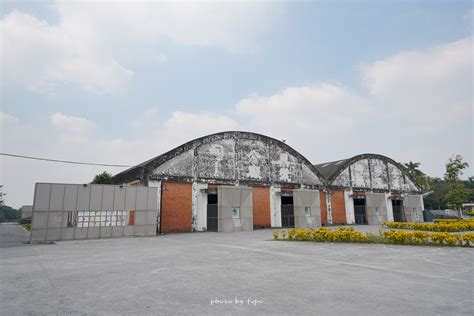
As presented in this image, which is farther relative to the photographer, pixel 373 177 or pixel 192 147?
pixel 373 177

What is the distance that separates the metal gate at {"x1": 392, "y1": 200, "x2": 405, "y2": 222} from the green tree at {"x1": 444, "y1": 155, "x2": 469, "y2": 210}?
7807mm

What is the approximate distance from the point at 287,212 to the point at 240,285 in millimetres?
22146

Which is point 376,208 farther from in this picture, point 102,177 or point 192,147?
point 102,177

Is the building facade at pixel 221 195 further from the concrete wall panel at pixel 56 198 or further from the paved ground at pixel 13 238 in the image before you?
the paved ground at pixel 13 238

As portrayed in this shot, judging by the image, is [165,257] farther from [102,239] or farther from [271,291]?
[102,239]

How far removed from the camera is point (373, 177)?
34156mm

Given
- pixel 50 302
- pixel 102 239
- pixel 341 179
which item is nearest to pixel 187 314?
pixel 50 302

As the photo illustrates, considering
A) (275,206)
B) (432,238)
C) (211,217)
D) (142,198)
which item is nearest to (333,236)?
(432,238)

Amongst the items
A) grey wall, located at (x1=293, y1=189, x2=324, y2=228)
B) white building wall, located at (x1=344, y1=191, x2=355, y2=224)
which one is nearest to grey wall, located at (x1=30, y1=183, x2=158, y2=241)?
grey wall, located at (x1=293, y1=189, x2=324, y2=228)

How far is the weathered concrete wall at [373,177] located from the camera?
105ft

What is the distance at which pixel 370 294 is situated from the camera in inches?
203

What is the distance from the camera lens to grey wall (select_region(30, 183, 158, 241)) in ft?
51.8

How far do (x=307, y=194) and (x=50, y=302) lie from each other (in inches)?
968

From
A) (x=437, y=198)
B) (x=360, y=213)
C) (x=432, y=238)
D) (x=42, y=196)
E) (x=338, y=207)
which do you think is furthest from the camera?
(x=437, y=198)
